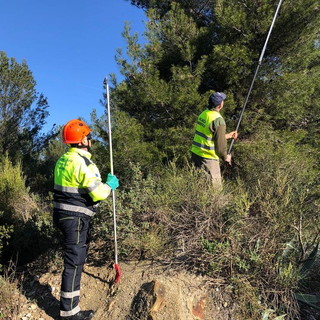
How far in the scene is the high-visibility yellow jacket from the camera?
123 inches

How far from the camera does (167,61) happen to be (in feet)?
21.9

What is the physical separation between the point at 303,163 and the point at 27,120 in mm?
9463

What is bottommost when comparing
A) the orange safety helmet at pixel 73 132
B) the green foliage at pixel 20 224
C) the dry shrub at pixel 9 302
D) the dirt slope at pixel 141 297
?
the dry shrub at pixel 9 302

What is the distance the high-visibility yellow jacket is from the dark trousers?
0.10 metres

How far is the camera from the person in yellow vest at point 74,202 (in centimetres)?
313

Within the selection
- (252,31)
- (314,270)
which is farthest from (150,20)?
(314,270)

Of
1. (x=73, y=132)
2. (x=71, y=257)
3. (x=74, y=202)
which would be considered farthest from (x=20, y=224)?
(x=73, y=132)

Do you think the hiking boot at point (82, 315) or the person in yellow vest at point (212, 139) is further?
the person in yellow vest at point (212, 139)

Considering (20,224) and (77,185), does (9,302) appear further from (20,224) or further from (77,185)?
(20,224)

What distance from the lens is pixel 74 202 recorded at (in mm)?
3223

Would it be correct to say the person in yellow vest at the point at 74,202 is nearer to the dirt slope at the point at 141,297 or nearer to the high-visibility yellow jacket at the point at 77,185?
the high-visibility yellow jacket at the point at 77,185

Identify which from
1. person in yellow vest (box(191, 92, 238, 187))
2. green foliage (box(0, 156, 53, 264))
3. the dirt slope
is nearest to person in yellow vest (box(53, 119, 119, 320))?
the dirt slope

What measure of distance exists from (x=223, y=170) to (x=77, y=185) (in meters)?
3.32

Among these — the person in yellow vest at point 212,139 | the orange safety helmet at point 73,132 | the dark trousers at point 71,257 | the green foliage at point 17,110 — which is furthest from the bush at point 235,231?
the green foliage at point 17,110
